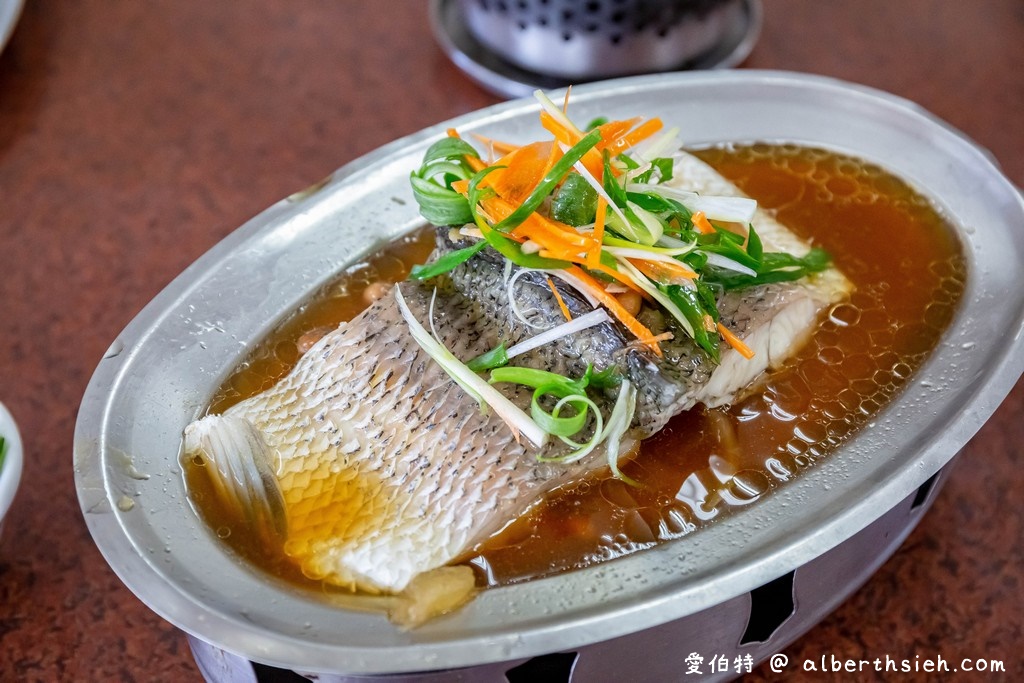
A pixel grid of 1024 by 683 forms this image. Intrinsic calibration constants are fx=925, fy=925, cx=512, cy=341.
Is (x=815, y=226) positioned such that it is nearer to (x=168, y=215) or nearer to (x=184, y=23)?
(x=168, y=215)

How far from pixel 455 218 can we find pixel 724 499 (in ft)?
2.72

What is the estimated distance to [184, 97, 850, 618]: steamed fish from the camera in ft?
5.89

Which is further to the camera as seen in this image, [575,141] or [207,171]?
[207,171]

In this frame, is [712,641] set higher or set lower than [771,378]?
lower

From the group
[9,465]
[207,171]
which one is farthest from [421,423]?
[207,171]

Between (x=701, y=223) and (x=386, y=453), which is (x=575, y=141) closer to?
(x=701, y=223)

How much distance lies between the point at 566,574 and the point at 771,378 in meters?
0.75

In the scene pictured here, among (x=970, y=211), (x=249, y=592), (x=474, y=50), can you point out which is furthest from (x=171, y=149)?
(x=970, y=211)

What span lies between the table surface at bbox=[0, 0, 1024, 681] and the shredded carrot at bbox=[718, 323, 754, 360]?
582mm

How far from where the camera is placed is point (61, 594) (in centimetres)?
200

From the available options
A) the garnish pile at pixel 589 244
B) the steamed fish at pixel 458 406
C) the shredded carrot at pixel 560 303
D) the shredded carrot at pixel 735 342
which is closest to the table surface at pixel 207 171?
the steamed fish at pixel 458 406

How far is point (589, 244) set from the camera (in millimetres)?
1868

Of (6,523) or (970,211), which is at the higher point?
(970,211)

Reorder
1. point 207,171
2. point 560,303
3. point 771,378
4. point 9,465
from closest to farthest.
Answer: point 9,465
point 560,303
point 771,378
point 207,171
